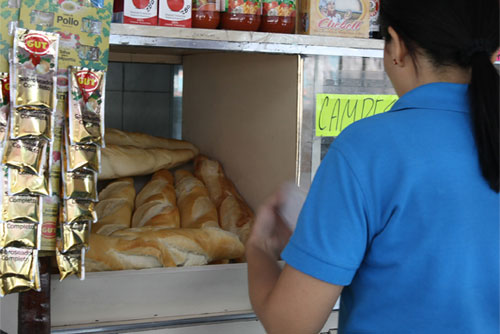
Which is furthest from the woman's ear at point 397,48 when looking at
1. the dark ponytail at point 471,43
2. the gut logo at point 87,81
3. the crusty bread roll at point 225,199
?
the crusty bread roll at point 225,199

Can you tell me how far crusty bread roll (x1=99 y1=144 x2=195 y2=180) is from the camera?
182 cm

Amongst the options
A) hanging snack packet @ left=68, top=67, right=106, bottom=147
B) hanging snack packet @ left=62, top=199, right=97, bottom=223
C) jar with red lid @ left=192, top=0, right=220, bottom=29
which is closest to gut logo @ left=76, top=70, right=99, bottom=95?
hanging snack packet @ left=68, top=67, right=106, bottom=147

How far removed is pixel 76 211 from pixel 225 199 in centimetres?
70

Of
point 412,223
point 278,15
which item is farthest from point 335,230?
point 278,15

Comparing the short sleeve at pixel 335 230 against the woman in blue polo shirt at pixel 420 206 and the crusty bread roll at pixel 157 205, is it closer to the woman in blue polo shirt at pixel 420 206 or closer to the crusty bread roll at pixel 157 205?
Answer: the woman in blue polo shirt at pixel 420 206

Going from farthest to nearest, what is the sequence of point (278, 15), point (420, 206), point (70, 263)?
point (278, 15)
point (70, 263)
point (420, 206)

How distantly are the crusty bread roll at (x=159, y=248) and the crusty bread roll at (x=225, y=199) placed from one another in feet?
0.45

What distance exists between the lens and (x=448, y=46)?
30.2 inches

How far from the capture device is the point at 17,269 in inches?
45.3

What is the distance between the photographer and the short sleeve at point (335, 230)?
739 millimetres

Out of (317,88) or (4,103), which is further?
(317,88)

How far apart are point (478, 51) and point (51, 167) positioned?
81 centimetres

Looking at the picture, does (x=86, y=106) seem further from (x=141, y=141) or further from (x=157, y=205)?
(x=141, y=141)

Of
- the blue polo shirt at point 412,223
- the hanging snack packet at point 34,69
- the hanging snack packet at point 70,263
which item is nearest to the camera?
the blue polo shirt at point 412,223
